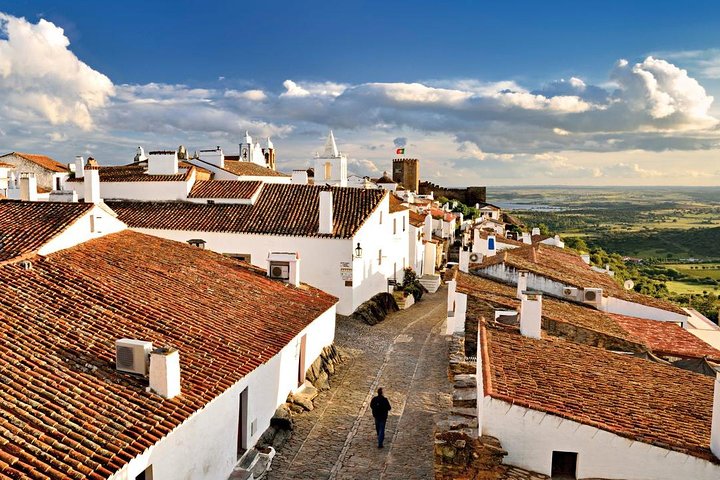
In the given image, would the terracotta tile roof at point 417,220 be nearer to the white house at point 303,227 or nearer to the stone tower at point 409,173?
the white house at point 303,227

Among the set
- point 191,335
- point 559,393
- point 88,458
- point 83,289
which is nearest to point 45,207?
point 83,289

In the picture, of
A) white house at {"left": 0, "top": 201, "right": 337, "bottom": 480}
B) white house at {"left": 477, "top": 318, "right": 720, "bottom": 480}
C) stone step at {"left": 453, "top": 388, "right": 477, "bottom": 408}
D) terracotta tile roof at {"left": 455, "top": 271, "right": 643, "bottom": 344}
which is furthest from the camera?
terracotta tile roof at {"left": 455, "top": 271, "right": 643, "bottom": 344}

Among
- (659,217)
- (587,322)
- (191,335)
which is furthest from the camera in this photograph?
(659,217)

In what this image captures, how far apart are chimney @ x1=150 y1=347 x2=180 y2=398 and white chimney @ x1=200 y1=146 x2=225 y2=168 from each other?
3128cm

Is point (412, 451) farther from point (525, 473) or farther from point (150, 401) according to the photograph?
point (150, 401)

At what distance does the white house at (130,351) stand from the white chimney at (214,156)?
22453 millimetres

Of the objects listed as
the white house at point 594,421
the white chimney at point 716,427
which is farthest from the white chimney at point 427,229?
the white chimney at point 716,427

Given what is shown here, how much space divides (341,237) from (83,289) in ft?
43.7

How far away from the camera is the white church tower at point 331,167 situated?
119 ft

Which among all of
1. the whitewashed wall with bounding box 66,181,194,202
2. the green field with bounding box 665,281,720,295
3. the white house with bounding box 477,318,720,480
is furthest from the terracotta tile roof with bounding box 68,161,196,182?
the green field with bounding box 665,281,720,295

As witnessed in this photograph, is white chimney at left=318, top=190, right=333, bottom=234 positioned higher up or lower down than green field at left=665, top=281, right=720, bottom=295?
higher up

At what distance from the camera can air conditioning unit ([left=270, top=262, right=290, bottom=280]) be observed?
60.5 feet

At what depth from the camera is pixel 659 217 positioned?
179125mm

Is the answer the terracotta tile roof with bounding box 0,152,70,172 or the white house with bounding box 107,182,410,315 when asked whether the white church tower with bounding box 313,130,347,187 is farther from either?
the terracotta tile roof with bounding box 0,152,70,172
